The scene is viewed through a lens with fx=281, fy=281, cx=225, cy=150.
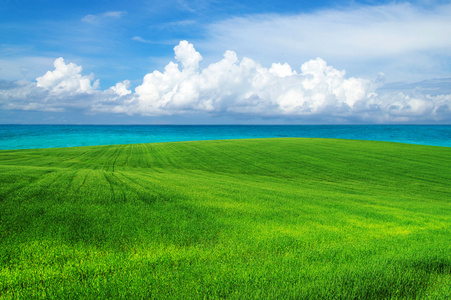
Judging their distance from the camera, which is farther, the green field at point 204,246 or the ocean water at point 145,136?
the ocean water at point 145,136

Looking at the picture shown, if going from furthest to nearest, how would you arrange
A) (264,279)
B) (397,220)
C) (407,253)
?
(397,220)
(407,253)
(264,279)

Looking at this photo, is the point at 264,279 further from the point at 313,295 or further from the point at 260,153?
the point at 260,153

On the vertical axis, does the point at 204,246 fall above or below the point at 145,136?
below

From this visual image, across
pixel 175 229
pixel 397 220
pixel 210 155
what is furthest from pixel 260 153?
pixel 175 229

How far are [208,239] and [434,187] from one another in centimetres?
2104

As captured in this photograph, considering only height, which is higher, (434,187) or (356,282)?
(356,282)

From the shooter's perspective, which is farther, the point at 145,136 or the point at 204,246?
the point at 145,136

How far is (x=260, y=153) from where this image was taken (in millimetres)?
36625

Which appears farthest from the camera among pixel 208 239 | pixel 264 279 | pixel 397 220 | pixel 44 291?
pixel 397 220

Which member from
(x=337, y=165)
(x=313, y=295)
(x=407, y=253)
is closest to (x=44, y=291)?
(x=313, y=295)

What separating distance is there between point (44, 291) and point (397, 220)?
31.3 feet

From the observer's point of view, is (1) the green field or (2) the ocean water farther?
(2) the ocean water

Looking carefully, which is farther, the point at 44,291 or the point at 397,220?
the point at 397,220

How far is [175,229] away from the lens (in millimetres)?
6531
